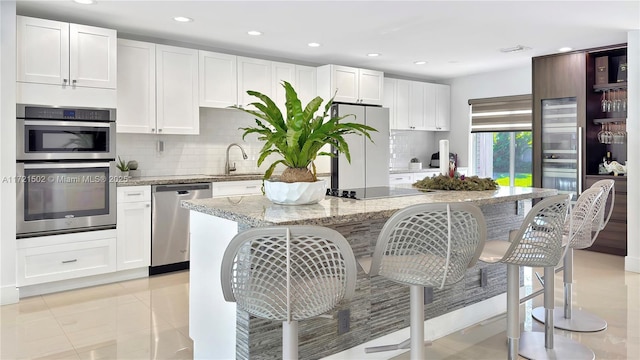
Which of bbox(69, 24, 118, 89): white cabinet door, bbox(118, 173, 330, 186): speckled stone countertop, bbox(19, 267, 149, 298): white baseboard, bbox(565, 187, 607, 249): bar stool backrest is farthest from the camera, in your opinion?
bbox(118, 173, 330, 186): speckled stone countertop

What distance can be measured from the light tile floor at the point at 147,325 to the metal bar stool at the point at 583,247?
Answer: 8 cm

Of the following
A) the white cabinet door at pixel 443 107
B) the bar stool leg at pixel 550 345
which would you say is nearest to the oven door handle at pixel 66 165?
the bar stool leg at pixel 550 345

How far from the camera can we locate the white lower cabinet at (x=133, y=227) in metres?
4.25

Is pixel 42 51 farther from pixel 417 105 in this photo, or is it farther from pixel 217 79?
pixel 417 105

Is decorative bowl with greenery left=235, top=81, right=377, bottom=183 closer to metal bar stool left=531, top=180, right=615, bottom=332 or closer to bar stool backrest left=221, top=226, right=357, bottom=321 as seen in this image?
bar stool backrest left=221, top=226, right=357, bottom=321

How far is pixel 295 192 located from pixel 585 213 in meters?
1.91

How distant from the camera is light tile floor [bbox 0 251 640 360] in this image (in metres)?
2.78

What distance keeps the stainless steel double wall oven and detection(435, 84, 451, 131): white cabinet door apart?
4988mm

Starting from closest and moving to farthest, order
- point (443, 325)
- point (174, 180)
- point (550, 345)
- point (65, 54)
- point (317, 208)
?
point (317, 208) → point (550, 345) → point (443, 325) → point (65, 54) → point (174, 180)

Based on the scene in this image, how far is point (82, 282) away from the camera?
4117 millimetres

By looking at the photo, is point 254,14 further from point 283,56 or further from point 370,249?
point 370,249

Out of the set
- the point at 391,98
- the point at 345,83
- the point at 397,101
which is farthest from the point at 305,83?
the point at 397,101

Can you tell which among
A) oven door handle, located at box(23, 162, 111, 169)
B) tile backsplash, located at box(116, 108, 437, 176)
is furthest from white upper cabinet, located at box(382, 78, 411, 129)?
oven door handle, located at box(23, 162, 111, 169)

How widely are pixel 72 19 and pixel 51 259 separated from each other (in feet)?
7.08
